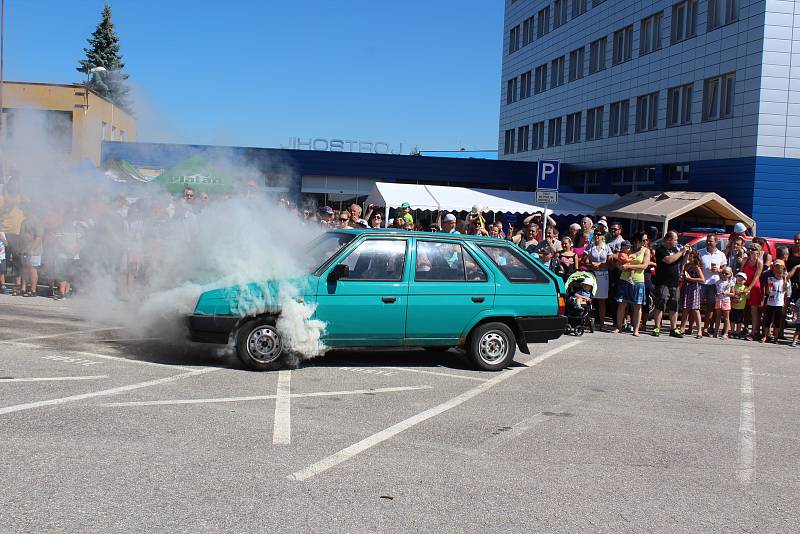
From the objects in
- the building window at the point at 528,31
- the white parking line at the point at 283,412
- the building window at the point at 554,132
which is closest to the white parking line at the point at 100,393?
the white parking line at the point at 283,412

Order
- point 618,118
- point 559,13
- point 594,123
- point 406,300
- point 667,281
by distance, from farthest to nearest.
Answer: point 559,13
point 594,123
point 618,118
point 667,281
point 406,300

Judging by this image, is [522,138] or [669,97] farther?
[522,138]

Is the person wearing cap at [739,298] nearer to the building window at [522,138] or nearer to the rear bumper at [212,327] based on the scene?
the rear bumper at [212,327]

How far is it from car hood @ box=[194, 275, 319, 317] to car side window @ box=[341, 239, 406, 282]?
66cm

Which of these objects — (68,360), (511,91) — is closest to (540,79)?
(511,91)

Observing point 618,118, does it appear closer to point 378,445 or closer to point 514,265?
point 514,265

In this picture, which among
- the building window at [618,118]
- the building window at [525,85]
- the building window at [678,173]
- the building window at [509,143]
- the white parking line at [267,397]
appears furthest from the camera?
the building window at [509,143]

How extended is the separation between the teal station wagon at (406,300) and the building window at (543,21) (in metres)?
34.6

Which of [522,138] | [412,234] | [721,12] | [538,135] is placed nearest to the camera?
[412,234]

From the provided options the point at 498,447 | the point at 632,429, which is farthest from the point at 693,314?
the point at 498,447

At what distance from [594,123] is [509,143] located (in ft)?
39.4

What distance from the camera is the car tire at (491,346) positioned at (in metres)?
8.78

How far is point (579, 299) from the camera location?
41.0ft

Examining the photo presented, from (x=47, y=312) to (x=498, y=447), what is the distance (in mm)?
8787
